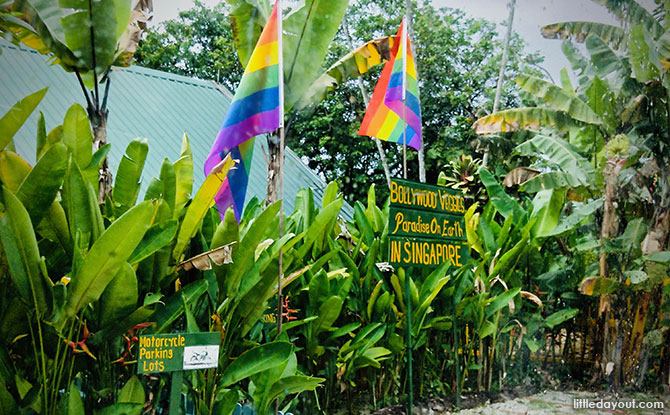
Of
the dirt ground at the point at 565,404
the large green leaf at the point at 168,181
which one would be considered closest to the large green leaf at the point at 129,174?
the large green leaf at the point at 168,181

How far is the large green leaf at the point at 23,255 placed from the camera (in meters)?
1.90

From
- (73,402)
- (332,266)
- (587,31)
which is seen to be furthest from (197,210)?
(587,31)

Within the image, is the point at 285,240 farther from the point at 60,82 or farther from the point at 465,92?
the point at 465,92

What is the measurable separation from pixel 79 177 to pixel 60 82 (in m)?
1.42

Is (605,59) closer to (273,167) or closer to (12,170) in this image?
(273,167)

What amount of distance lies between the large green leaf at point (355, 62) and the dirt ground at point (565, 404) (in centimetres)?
236

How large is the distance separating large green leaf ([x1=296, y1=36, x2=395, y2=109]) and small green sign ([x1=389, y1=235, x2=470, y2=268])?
1.35 meters

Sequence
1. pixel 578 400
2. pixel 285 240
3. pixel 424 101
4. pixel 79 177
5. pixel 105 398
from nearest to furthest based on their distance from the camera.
Result: 1. pixel 79 177
2. pixel 105 398
3. pixel 285 240
4. pixel 578 400
5. pixel 424 101

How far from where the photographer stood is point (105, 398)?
2.31 metres

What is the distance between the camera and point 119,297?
7.04 ft

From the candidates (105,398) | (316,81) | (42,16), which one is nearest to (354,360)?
(105,398)

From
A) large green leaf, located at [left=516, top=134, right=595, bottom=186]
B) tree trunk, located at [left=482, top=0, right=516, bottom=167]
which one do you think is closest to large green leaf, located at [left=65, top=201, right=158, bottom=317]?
large green leaf, located at [left=516, top=134, right=595, bottom=186]

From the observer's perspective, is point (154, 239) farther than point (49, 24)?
No

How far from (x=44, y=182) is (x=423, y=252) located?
2.18 meters
